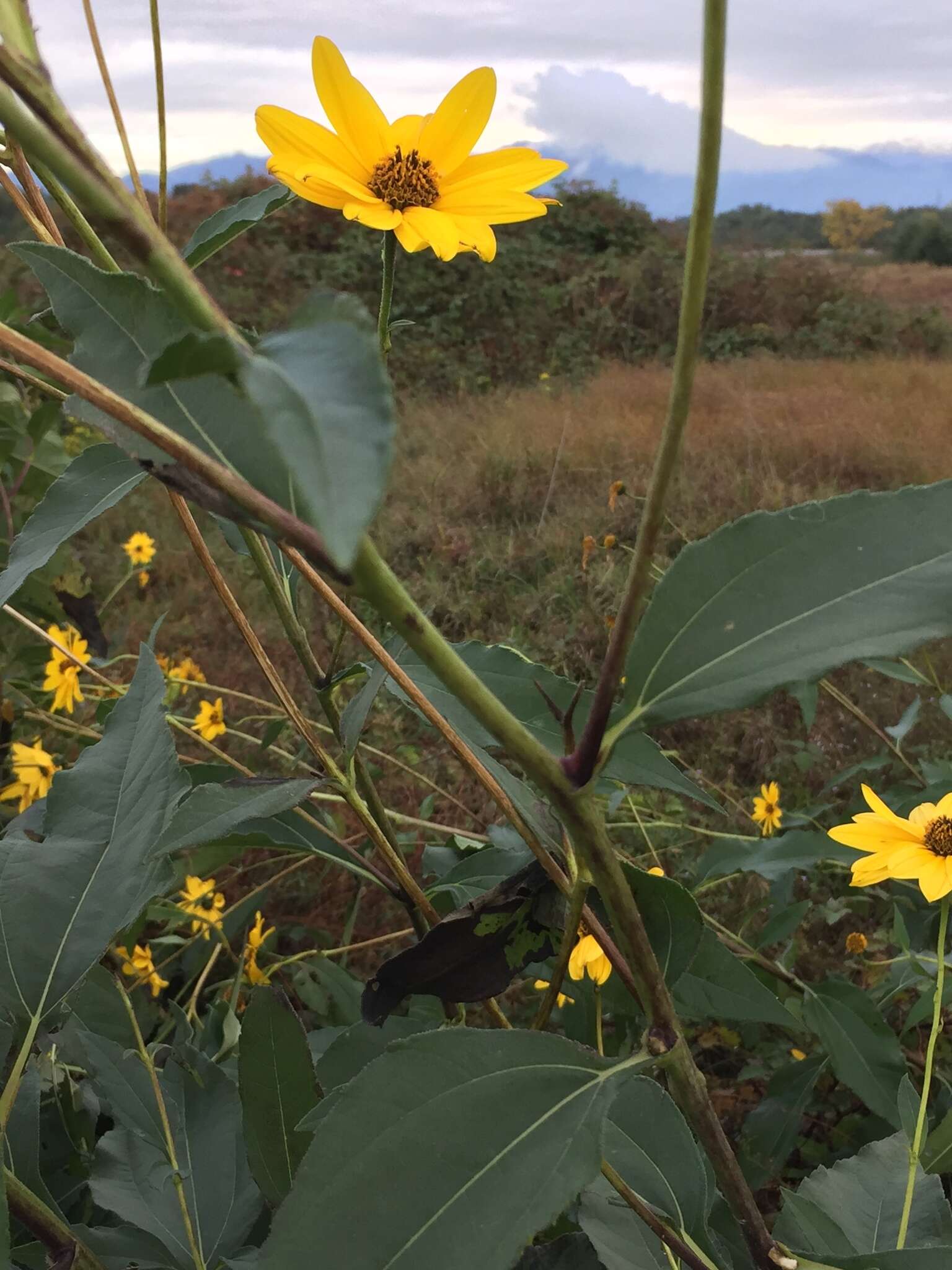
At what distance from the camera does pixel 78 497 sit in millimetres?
374

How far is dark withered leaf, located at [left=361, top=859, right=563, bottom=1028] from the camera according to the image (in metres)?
0.36

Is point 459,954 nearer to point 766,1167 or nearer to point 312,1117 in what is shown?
point 312,1117

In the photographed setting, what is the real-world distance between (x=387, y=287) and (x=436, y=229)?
0.11 feet

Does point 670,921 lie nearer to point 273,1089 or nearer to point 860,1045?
point 273,1089

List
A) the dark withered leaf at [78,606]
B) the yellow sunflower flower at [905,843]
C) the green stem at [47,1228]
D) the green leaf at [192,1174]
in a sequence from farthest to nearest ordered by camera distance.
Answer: the dark withered leaf at [78,606]
the yellow sunflower flower at [905,843]
the green leaf at [192,1174]
the green stem at [47,1228]

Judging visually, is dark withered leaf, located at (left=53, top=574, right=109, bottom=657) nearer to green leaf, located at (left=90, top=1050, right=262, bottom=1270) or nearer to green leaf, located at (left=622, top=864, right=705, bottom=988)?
green leaf, located at (left=90, top=1050, right=262, bottom=1270)

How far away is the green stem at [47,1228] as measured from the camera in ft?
1.13

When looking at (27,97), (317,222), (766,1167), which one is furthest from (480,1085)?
(317,222)

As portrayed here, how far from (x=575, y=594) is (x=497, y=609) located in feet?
0.71

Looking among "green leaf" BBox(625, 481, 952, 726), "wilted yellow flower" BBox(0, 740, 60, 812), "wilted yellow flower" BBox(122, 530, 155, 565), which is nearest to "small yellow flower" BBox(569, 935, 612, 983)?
"green leaf" BBox(625, 481, 952, 726)

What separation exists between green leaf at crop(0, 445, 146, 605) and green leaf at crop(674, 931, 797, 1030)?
318mm

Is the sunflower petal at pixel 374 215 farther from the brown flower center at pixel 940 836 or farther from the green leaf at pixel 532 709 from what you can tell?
the brown flower center at pixel 940 836

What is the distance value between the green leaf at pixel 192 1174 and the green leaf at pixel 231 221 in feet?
1.35

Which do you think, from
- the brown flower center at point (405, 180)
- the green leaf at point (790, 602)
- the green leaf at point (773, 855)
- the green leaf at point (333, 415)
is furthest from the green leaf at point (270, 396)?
the green leaf at point (773, 855)
